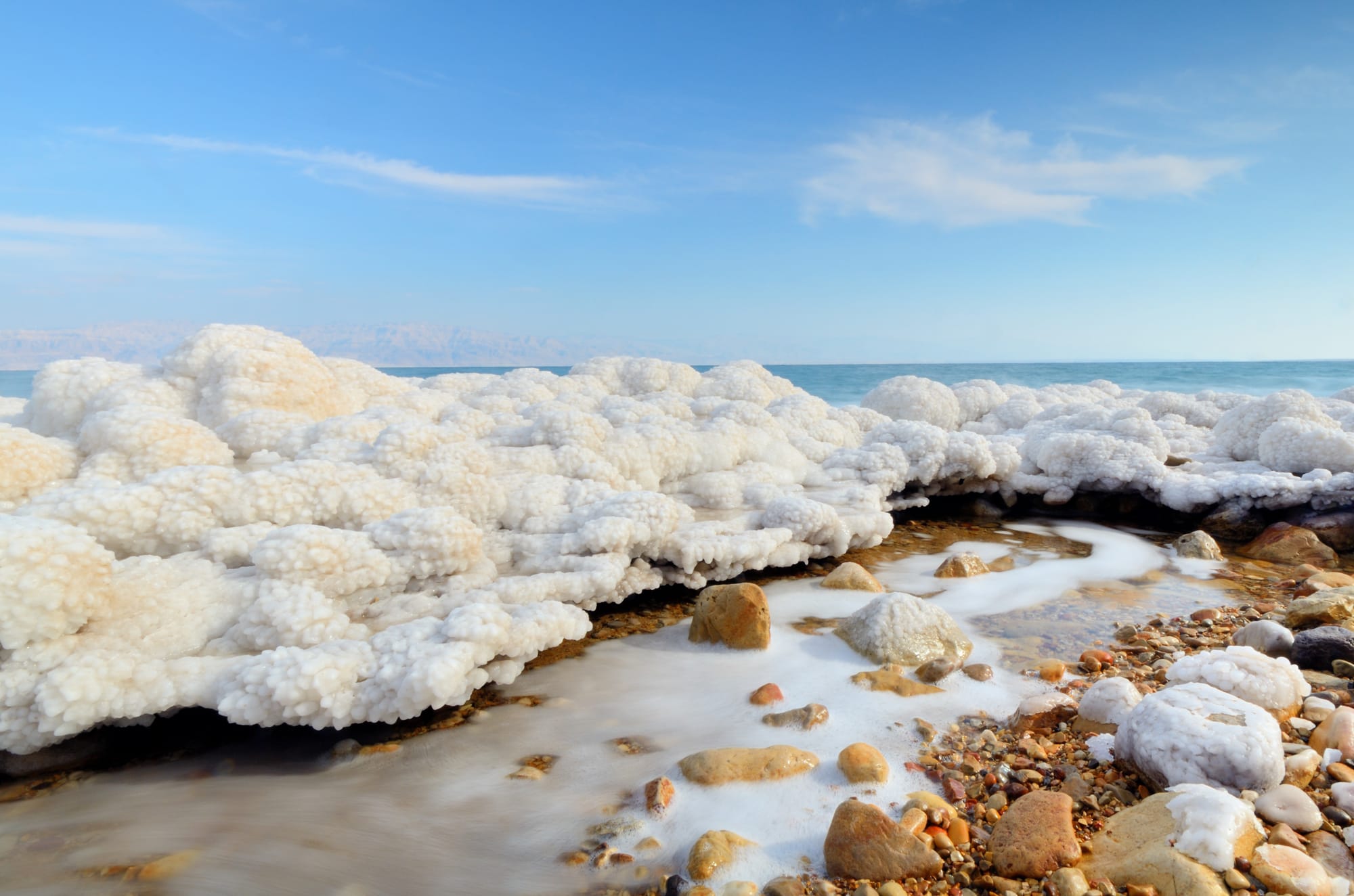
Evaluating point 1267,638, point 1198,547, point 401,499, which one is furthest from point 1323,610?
point 401,499

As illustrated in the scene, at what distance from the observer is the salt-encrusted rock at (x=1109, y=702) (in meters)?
2.09

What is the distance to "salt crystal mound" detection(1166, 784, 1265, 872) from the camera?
1483mm

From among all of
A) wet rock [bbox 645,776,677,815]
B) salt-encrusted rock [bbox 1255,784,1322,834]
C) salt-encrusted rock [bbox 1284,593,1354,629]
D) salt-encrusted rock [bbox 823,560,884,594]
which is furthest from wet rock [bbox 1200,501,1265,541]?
wet rock [bbox 645,776,677,815]

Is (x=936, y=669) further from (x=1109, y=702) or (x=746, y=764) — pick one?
(x=746, y=764)

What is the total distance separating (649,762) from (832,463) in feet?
9.62

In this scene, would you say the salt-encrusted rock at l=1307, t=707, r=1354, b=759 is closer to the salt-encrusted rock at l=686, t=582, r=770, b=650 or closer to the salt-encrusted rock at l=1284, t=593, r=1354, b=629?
the salt-encrusted rock at l=1284, t=593, r=1354, b=629

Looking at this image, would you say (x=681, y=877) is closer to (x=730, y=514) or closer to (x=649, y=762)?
(x=649, y=762)

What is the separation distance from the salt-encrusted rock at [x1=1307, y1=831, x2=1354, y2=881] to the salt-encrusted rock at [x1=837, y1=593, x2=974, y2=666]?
1.13 metres

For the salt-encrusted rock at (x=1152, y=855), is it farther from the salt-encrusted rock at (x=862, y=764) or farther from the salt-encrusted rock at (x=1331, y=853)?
the salt-encrusted rock at (x=862, y=764)

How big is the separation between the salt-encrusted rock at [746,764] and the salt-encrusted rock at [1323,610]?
7.69 feet

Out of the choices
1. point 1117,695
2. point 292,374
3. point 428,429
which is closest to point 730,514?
point 428,429

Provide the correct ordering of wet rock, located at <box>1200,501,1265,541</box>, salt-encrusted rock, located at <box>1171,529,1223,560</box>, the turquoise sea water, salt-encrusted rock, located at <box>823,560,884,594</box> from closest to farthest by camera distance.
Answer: salt-encrusted rock, located at <box>823,560,884,594</box>
salt-encrusted rock, located at <box>1171,529,1223,560</box>
wet rock, located at <box>1200,501,1265,541</box>
the turquoise sea water

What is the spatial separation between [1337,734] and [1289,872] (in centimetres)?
70

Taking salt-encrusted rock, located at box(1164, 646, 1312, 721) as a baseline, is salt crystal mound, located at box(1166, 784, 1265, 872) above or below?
below
